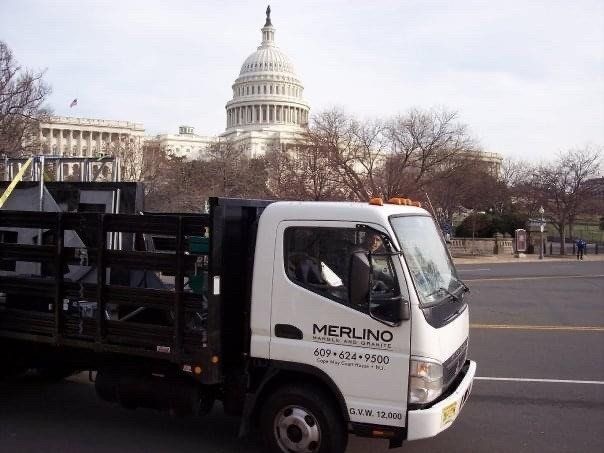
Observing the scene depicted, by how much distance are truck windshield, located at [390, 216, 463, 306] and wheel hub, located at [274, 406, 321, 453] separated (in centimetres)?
130

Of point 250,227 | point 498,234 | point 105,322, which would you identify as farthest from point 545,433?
point 498,234

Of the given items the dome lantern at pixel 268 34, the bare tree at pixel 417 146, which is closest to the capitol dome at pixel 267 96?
the dome lantern at pixel 268 34

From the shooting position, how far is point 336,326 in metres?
4.71

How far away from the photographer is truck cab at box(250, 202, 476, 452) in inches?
177

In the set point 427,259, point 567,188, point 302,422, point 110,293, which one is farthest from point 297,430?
point 567,188

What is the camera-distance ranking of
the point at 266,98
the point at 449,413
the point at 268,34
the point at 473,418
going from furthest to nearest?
the point at 268,34
the point at 266,98
the point at 473,418
the point at 449,413

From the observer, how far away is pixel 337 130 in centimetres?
3925

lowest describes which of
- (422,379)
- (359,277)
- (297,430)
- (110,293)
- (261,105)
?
(297,430)

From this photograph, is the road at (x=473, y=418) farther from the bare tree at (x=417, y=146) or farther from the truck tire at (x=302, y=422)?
the bare tree at (x=417, y=146)

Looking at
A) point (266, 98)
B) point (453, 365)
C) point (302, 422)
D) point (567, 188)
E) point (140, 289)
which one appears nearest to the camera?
point (302, 422)

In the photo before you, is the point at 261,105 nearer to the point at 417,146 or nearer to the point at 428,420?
the point at 417,146

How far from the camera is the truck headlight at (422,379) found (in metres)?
4.47

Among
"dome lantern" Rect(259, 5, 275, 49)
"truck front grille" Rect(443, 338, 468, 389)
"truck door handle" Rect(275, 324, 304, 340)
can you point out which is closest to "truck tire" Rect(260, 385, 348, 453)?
"truck door handle" Rect(275, 324, 304, 340)

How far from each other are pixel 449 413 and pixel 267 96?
363 ft
